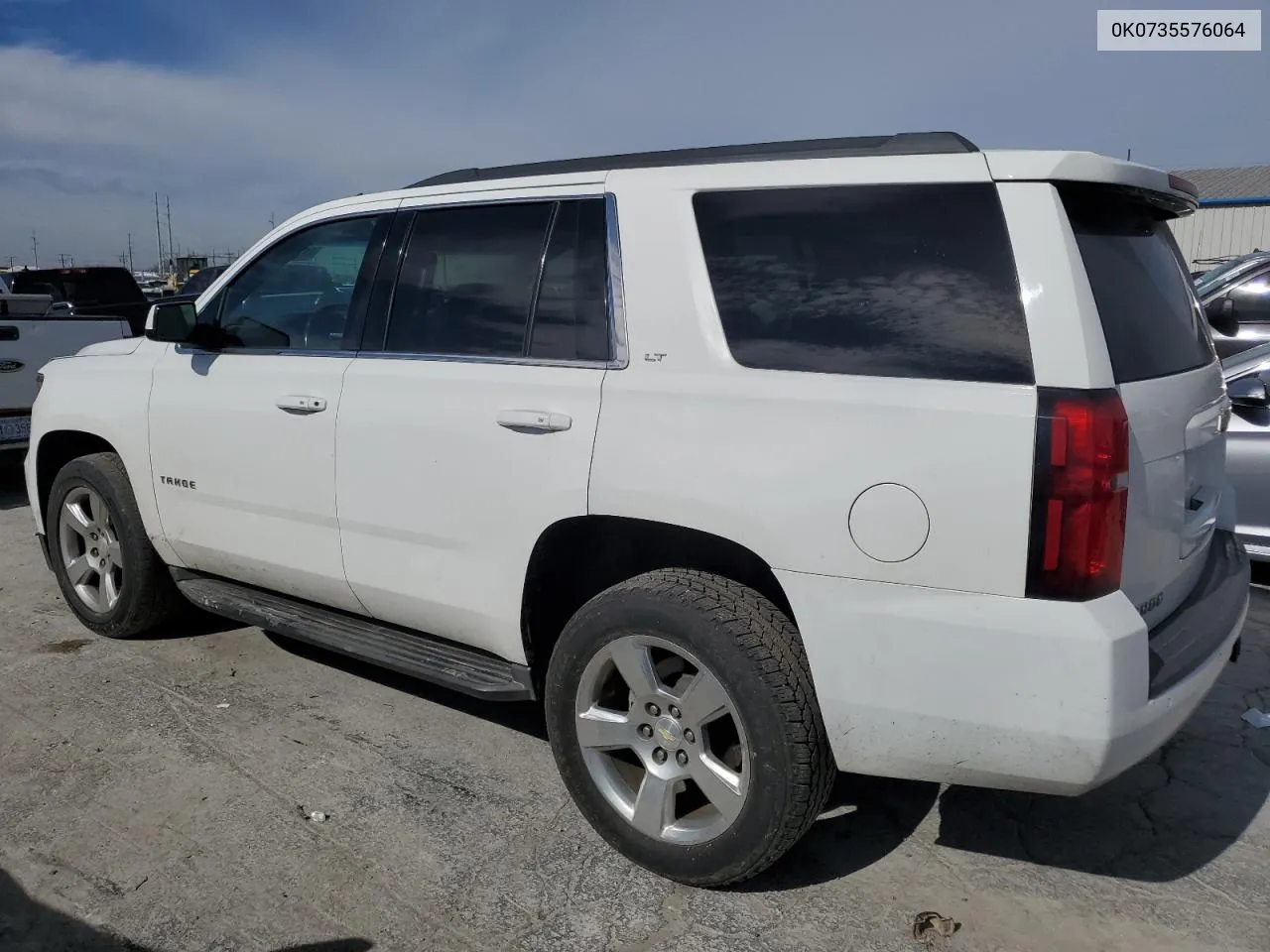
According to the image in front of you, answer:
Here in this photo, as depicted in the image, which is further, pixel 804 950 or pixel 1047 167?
pixel 804 950

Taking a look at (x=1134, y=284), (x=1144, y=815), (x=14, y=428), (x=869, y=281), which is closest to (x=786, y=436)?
(x=869, y=281)

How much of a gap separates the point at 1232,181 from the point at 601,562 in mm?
35997

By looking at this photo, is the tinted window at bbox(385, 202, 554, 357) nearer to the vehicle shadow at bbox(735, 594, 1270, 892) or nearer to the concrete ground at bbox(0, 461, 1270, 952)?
the concrete ground at bbox(0, 461, 1270, 952)

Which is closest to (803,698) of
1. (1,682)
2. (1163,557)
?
(1163,557)

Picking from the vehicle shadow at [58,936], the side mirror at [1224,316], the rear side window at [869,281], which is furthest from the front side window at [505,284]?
the side mirror at [1224,316]

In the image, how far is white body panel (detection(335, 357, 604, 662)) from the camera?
9.68 ft

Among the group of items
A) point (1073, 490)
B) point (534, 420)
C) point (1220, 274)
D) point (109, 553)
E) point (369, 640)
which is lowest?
point (369, 640)

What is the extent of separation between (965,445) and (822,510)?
1.20 feet

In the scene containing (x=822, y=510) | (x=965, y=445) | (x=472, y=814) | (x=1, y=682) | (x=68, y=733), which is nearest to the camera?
(x=965, y=445)

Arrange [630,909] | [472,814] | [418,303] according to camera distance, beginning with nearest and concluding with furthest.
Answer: [630,909] < [472,814] < [418,303]

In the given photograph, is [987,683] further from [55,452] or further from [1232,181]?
[1232,181]

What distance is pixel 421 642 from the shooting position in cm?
351

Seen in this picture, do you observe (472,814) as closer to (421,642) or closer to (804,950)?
(421,642)

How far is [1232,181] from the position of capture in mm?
32031
